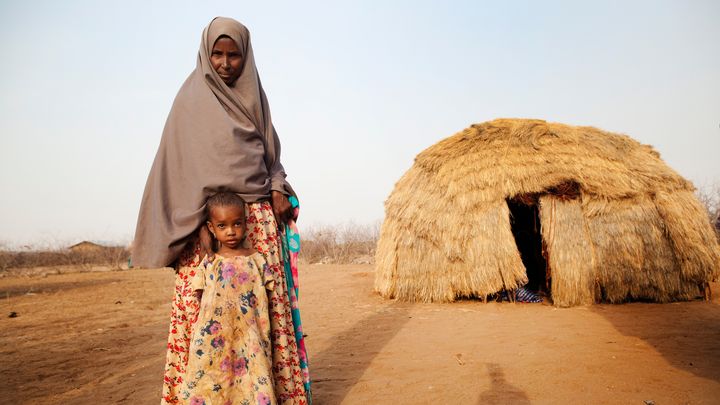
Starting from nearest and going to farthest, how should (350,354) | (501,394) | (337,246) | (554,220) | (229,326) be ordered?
(229,326) < (501,394) < (350,354) < (554,220) < (337,246)

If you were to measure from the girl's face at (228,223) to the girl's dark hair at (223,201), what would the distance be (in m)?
0.01

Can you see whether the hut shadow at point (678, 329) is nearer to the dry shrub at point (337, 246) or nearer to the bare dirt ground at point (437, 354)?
the bare dirt ground at point (437, 354)

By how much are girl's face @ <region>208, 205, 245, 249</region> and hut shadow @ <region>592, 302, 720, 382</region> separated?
331 cm

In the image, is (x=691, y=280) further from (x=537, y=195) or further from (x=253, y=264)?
(x=253, y=264)

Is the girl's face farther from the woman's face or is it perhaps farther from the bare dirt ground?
the bare dirt ground

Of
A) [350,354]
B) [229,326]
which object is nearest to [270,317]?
[229,326]

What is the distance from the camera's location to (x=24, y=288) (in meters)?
11.1

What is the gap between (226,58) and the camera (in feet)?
7.46

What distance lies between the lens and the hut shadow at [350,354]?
125 inches

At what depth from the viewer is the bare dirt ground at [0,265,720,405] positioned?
2.96 meters

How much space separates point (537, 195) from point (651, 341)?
3071 mm

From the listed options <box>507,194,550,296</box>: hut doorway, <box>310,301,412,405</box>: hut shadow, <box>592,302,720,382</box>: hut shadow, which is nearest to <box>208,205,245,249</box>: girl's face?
<box>310,301,412,405</box>: hut shadow

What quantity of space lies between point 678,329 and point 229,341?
4801mm

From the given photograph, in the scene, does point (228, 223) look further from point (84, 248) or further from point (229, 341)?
point (84, 248)
